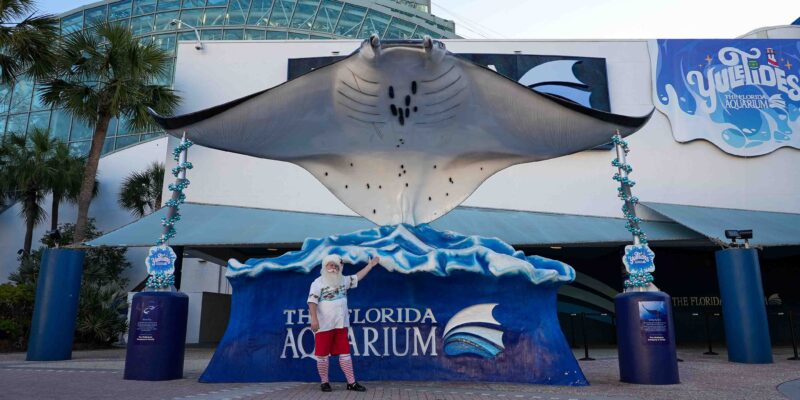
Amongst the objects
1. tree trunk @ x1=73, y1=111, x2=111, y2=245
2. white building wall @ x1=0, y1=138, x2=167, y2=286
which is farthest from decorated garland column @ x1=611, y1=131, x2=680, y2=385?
white building wall @ x1=0, y1=138, x2=167, y2=286

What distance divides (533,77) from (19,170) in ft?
67.7

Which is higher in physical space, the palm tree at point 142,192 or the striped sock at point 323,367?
the palm tree at point 142,192

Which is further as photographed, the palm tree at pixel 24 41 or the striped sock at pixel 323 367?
the palm tree at pixel 24 41

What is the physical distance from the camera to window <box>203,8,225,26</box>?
33.7 metres

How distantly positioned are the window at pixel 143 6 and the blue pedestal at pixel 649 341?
35.6 metres

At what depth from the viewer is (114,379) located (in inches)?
260

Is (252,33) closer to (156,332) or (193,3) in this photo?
(193,3)

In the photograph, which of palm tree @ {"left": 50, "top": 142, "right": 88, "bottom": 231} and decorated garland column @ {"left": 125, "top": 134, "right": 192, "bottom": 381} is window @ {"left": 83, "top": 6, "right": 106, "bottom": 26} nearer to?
palm tree @ {"left": 50, "top": 142, "right": 88, "bottom": 231}

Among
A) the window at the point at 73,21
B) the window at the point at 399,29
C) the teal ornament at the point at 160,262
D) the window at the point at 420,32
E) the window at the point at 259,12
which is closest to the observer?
the teal ornament at the point at 160,262

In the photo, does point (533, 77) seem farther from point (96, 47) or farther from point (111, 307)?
point (111, 307)

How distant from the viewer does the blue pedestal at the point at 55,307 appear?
417 inches

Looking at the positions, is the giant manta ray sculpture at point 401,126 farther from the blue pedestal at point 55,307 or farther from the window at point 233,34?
the window at point 233,34

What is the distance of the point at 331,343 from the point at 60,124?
31317 mm

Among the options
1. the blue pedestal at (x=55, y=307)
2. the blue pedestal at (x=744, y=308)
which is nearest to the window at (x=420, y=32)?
the blue pedestal at (x=55, y=307)
